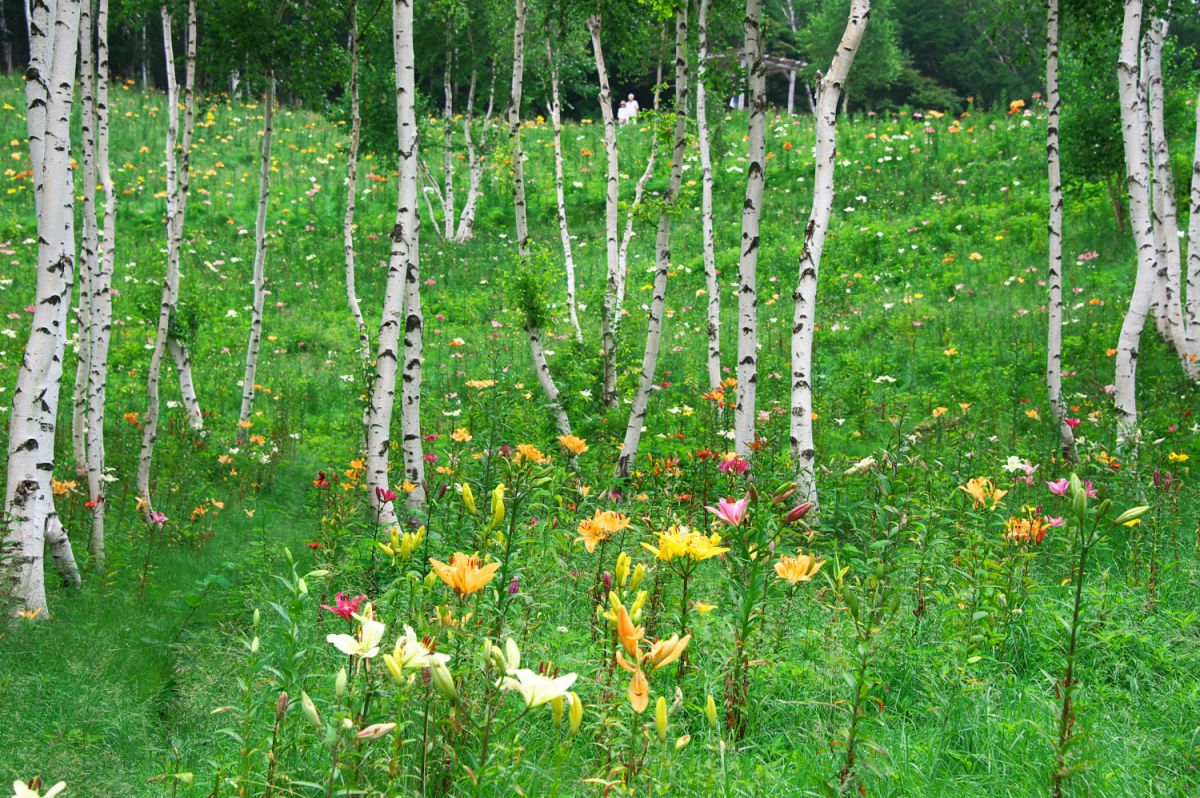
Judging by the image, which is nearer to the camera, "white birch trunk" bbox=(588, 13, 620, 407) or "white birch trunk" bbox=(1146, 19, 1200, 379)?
"white birch trunk" bbox=(588, 13, 620, 407)

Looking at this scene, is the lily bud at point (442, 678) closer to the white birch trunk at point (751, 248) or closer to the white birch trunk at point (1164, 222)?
the white birch trunk at point (751, 248)

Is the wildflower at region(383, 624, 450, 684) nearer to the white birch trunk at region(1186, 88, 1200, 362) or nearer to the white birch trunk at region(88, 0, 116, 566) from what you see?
the white birch trunk at region(88, 0, 116, 566)

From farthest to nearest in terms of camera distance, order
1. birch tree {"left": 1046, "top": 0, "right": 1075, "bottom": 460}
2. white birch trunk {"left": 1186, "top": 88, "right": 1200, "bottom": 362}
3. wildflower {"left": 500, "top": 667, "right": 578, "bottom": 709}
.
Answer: white birch trunk {"left": 1186, "top": 88, "right": 1200, "bottom": 362} < birch tree {"left": 1046, "top": 0, "right": 1075, "bottom": 460} < wildflower {"left": 500, "top": 667, "right": 578, "bottom": 709}

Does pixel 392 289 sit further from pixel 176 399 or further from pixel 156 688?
pixel 176 399

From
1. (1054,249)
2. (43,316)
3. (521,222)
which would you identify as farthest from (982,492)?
(521,222)

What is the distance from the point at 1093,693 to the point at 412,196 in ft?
14.8

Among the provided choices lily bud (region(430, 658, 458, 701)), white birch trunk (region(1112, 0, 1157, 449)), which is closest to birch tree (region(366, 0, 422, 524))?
lily bud (region(430, 658, 458, 701))

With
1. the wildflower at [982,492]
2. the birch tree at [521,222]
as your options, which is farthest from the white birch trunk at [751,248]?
the wildflower at [982,492]

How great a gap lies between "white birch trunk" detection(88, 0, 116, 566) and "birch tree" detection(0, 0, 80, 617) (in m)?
0.94

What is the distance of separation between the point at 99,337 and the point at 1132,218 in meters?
8.05

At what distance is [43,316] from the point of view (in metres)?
4.21

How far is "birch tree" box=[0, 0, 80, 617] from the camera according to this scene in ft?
13.3

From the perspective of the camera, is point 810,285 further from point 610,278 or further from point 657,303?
point 610,278

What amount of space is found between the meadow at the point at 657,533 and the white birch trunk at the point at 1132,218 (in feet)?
1.52
